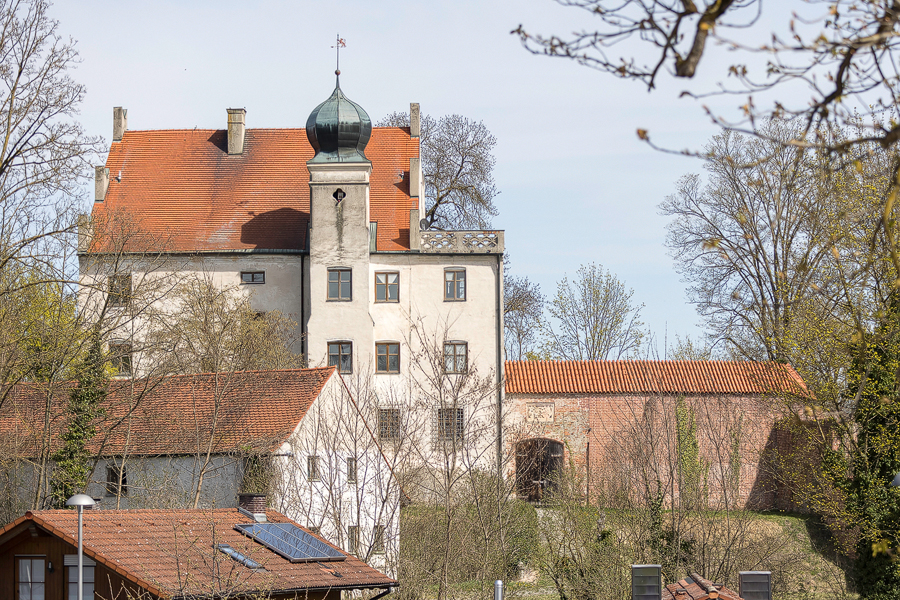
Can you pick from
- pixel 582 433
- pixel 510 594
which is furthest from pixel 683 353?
pixel 510 594

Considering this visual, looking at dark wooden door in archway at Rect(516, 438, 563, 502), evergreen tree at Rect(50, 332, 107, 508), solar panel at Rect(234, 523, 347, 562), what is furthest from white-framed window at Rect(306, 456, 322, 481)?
dark wooden door in archway at Rect(516, 438, 563, 502)

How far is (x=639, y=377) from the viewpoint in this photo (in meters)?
34.4

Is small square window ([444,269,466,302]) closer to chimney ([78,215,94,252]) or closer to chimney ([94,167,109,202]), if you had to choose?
chimney ([94,167,109,202])

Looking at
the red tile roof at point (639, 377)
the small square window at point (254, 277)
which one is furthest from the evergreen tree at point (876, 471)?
the small square window at point (254, 277)

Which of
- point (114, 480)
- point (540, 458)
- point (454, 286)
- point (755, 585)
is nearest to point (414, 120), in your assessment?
point (454, 286)

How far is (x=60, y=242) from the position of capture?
792 inches

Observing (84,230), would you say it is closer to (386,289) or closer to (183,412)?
(183,412)

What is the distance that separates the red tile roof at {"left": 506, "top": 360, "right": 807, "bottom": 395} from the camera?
111ft

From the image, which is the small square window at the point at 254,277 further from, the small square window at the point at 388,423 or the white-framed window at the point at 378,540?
the white-framed window at the point at 378,540

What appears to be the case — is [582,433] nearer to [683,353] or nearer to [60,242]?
[683,353]

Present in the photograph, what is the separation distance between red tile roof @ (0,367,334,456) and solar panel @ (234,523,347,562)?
16.9 ft

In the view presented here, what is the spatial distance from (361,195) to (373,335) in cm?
449

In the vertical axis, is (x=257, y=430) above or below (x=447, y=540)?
above

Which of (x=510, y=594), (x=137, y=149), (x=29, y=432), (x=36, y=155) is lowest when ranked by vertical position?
(x=510, y=594)
